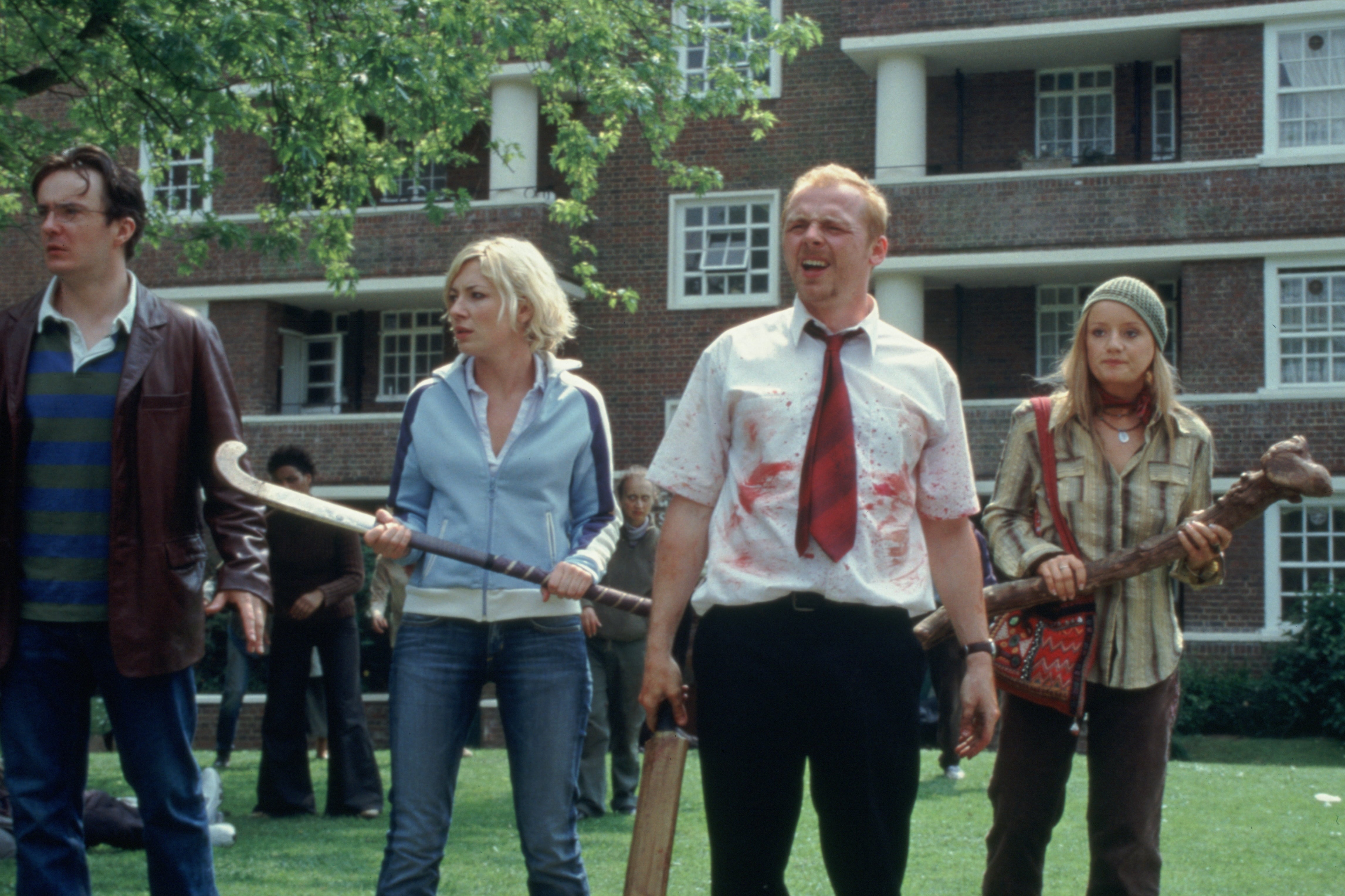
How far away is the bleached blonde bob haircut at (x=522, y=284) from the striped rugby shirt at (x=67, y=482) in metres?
1.03

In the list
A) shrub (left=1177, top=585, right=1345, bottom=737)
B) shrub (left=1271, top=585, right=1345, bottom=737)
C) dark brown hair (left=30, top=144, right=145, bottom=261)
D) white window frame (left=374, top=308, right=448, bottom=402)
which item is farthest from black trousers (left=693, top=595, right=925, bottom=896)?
white window frame (left=374, top=308, right=448, bottom=402)

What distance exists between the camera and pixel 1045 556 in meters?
4.64

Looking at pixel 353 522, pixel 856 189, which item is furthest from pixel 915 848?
pixel 856 189

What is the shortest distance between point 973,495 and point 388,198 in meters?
24.5

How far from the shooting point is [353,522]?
4.29 meters

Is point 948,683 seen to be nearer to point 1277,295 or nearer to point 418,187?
point 1277,295

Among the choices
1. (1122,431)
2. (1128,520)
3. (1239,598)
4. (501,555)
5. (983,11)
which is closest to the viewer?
(501,555)

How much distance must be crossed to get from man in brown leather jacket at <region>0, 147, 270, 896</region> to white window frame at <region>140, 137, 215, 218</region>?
421 millimetres

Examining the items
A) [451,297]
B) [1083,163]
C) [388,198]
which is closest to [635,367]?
[388,198]

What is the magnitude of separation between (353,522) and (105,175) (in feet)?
4.14

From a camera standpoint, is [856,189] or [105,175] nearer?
[856,189]

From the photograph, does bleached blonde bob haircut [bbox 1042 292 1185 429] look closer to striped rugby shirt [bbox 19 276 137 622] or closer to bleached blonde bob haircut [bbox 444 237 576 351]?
bleached blonde bob haircut [bbox 444 237 576 351]

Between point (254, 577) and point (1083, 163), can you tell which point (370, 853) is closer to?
point (254, 577)

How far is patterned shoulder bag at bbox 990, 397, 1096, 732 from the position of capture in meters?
4.59
